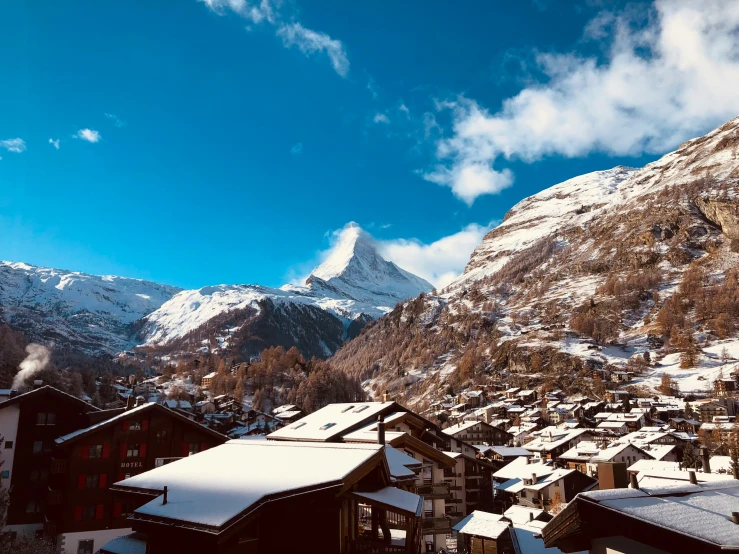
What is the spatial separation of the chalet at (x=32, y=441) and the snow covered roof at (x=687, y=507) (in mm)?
36585

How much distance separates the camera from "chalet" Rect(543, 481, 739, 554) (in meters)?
6.94

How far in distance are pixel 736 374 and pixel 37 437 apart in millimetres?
149604

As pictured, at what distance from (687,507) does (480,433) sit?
9620cm

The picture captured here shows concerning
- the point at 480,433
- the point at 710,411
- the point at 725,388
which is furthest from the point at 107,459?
the point at 725,388

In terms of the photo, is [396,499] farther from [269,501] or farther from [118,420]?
[118,420]

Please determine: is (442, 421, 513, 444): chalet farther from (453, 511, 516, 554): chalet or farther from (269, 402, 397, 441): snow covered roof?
(269, 402, 397, 441): snow covered roof

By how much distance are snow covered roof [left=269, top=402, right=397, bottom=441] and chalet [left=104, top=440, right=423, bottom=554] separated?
46.7 ft

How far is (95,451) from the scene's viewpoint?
32.4 metres

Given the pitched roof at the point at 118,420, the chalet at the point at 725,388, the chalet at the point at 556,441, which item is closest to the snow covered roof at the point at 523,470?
the chalet at the point at 556,441

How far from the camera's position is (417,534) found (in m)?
13.0

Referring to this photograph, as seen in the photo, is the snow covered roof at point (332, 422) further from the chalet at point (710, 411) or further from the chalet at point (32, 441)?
the chalet at point (710, 411)

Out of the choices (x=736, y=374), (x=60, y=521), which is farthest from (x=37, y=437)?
(x=736, y=374)

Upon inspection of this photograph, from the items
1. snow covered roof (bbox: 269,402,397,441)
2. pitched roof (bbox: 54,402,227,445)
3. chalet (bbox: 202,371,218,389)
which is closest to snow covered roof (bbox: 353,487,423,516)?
snow covered roof (bbox: 269,402,397,441)

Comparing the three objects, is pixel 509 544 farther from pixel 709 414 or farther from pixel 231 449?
pixel 709 414
